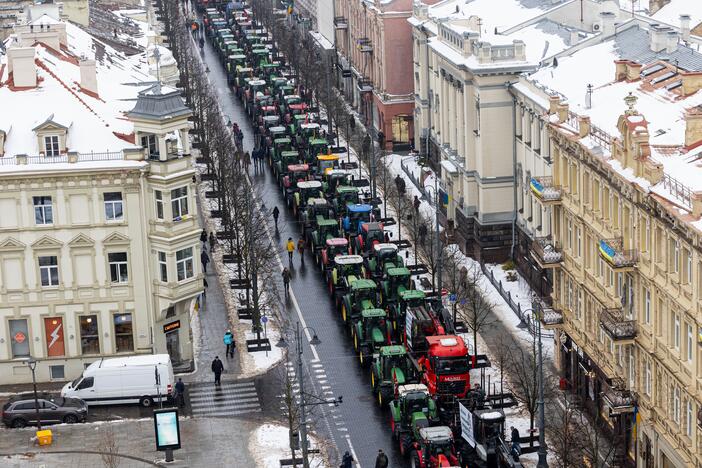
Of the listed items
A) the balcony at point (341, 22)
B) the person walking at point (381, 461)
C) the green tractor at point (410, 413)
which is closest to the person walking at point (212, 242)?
the green tractor at point (410, 413)

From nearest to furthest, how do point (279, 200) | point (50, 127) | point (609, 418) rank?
point (609, 418) < point (50, 127) < point (279, 200)

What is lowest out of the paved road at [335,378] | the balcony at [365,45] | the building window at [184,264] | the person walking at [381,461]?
the paved road at [335,378]

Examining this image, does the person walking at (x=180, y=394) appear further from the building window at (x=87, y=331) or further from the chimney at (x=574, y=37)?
the chimney at (x=574, y=37)

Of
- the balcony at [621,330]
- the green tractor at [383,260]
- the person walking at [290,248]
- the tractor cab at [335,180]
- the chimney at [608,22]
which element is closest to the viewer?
the balcony at [621,330]

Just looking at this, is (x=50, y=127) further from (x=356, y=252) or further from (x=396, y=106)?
(x=396, y=106)

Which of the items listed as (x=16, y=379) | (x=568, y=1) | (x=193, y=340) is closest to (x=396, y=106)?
(x=568, y=1)

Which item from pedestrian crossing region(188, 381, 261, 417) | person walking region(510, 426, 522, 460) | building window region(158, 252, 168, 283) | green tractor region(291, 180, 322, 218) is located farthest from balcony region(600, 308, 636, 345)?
green tractor region(291, 180, 322, 218)
